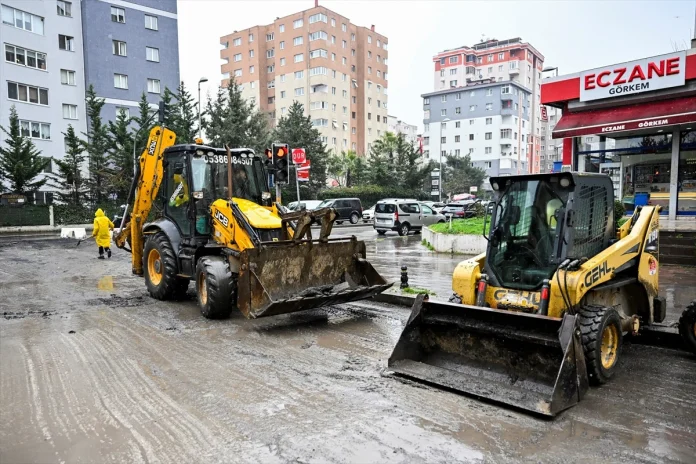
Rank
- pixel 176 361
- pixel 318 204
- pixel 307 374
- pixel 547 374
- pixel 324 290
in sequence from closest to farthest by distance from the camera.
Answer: pixel 547 374 → pixel 307 374 → pixel 176 361 → pixel 324 290 → pixel 318 204

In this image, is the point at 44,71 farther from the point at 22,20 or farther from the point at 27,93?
the point at 22,20

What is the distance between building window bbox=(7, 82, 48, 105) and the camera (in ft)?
114

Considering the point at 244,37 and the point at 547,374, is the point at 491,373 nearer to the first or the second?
the point at 547,374

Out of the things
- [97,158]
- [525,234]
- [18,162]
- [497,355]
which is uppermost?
[97,158]

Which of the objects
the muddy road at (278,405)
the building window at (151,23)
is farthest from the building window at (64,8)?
the muddy road at (278,405)

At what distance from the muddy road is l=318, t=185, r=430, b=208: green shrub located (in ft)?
123

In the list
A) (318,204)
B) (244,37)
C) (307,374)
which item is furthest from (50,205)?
(244,37)

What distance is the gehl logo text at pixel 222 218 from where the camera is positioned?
8824 mm

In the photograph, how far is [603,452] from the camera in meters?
3.92

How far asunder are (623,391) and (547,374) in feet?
2.86

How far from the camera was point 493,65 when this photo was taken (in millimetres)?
99438

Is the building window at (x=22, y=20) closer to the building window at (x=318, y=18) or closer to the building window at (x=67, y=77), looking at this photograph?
the building window at (x=67, y=77)

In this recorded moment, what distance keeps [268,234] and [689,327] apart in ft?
19.8

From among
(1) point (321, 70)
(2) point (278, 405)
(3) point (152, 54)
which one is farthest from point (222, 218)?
(1) point (321, 70)
